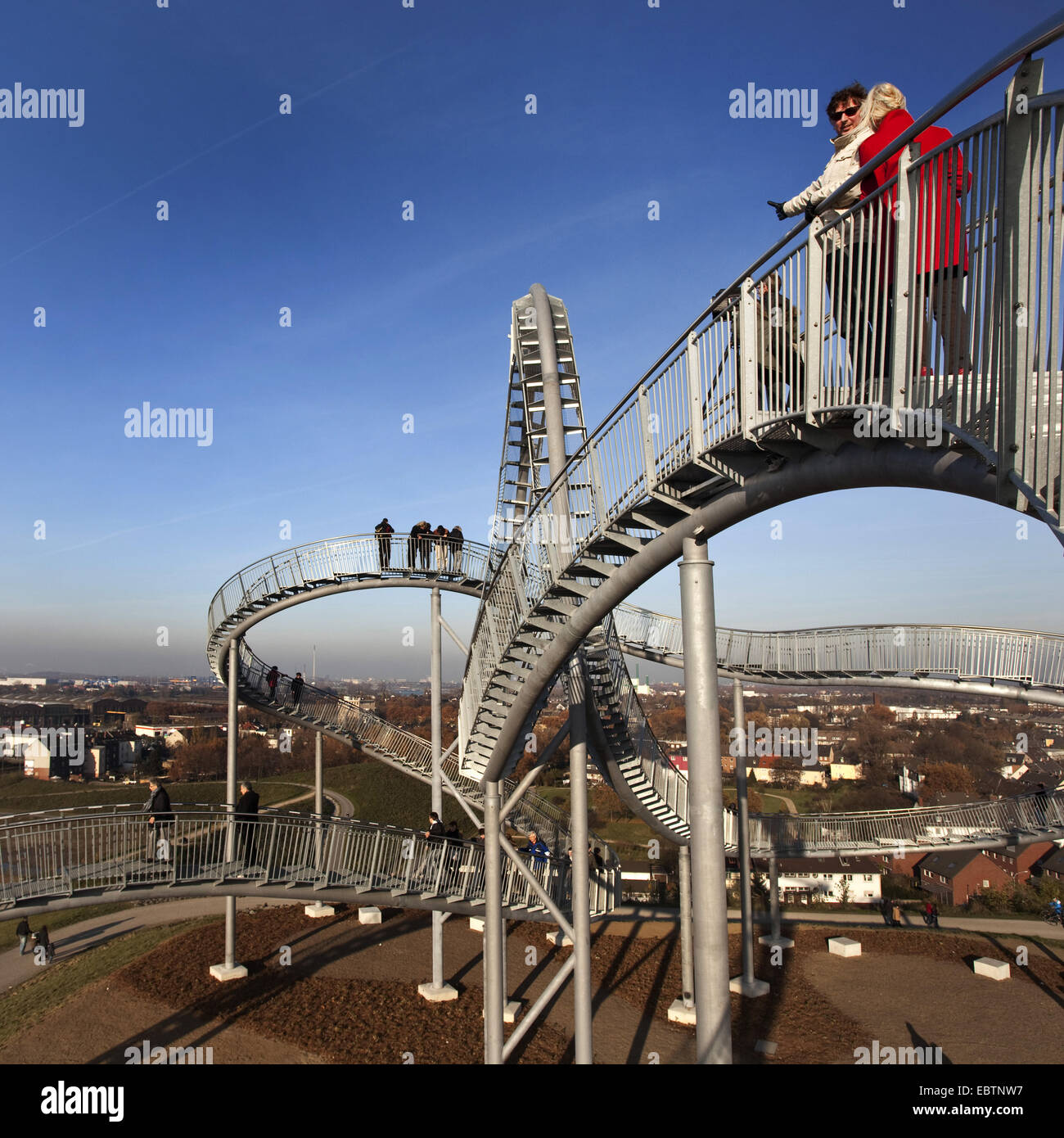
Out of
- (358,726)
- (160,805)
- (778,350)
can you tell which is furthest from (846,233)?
(358,726)

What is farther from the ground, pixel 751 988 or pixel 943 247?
pixel 943 247

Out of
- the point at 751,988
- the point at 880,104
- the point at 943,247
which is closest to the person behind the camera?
the point at 943,247

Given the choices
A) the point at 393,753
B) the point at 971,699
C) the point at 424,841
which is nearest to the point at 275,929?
the point at 393,753

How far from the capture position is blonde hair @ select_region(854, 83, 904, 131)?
3668 mm

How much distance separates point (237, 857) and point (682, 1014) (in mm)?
8634

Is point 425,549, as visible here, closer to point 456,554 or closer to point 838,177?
point 456,554

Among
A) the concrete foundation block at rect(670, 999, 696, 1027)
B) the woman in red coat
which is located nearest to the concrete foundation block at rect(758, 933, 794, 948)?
the concrete foundation block at rect(670, 999, 696, 1027)

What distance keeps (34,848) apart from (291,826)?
309 cm

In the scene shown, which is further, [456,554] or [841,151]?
[456,554]

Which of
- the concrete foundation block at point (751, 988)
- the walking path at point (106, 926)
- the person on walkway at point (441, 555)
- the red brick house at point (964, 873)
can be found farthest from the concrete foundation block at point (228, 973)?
the red brick house at point (964, 873)

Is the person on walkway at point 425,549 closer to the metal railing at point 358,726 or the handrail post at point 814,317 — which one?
the metal railing at point 358,726

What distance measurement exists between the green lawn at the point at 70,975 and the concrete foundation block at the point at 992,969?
59.6 ft

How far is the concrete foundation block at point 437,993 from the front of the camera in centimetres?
1494

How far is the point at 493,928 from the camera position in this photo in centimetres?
988
